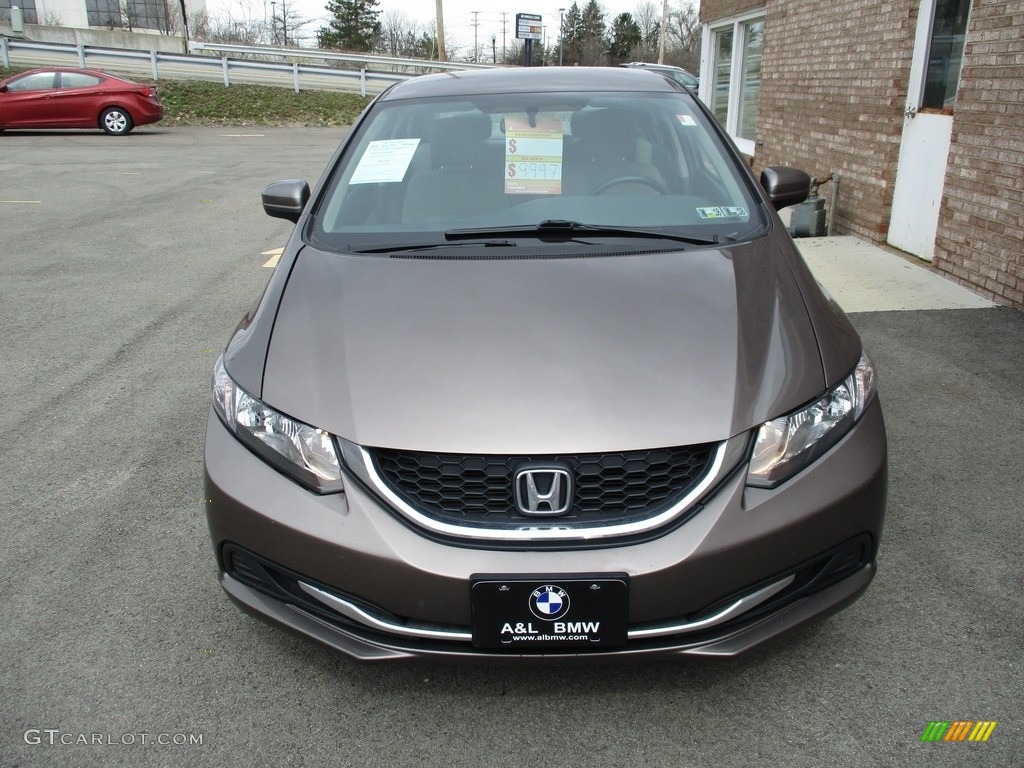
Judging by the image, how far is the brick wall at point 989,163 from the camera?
225 inches

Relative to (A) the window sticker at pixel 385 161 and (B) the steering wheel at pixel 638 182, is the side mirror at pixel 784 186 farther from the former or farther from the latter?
(A) the window sticker at pixel 385 161

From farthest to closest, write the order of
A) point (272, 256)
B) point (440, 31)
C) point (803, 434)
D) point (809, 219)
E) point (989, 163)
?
point (440, 31), point (809, 219), point (272, 256), point (989, 163), point (803, 434)

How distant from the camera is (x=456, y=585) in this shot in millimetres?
2025

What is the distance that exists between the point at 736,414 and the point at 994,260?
15.6ft

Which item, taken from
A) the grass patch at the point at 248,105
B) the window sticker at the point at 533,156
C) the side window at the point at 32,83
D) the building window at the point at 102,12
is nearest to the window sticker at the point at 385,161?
the window sticker at the point at 533,156

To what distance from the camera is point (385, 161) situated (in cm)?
340

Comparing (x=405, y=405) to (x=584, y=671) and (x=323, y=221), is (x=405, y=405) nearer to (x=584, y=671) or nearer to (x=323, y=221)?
(x=584, y=671)

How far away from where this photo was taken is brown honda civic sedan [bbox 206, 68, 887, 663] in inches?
81.0

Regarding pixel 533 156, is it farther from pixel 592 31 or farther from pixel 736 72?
pixel 592 31

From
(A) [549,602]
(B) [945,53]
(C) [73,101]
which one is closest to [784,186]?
(A) [549,602]

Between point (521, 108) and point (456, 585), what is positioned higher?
point (521, 108)

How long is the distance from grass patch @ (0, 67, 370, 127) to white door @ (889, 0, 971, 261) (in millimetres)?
19518

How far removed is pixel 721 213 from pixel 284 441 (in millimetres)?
1718

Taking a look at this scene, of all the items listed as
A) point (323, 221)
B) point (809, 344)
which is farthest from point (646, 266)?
point (323, 221)
